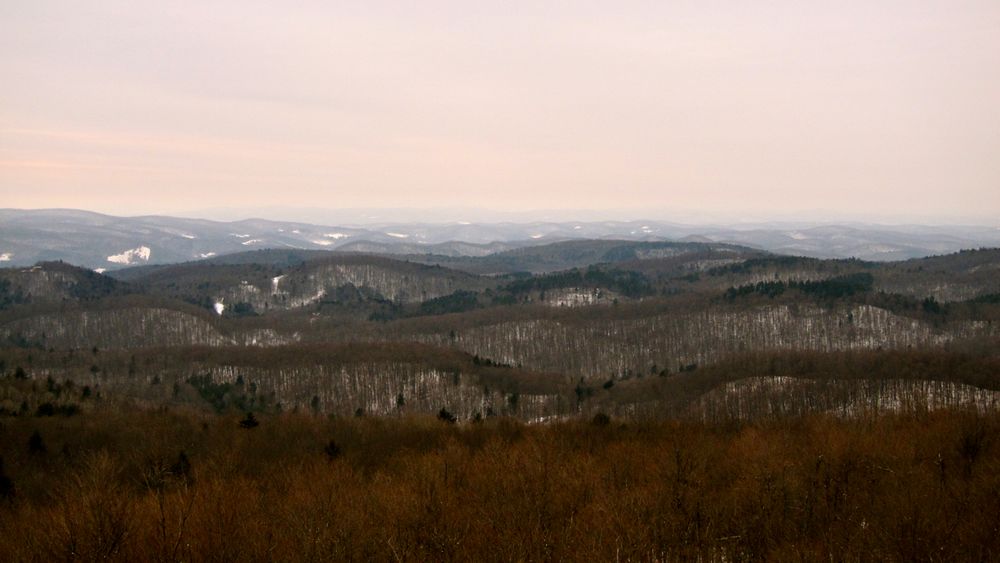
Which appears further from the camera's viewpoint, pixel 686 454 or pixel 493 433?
pixel 493 433

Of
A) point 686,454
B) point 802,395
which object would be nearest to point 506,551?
point 686,454

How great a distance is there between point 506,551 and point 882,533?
47.2 feet

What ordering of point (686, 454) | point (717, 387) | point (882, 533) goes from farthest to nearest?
point (717, 387) → point (686, 454) → point (882, 533)

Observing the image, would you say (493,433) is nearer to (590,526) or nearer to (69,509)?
(590,526)

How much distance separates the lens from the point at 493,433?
7438cm

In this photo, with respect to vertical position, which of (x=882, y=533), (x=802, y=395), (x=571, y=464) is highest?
(x=882, y=533)

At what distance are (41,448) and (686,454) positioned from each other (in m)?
77.6

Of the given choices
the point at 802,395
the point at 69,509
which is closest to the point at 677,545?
the point at 69,509

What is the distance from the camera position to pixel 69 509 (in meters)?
28.3

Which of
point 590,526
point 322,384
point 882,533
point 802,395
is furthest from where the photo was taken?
point 322,384

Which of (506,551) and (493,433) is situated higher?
(506,551)

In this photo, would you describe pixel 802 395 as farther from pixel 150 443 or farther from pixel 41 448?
pixel 41 448

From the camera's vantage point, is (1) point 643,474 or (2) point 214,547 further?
(1) point 643,474

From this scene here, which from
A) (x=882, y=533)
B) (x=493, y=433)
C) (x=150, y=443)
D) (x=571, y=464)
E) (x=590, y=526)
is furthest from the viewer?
(x=150, y=443)
